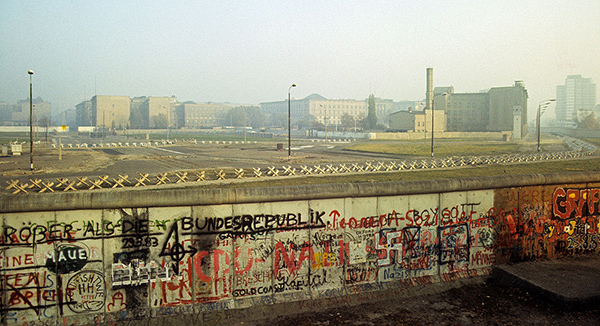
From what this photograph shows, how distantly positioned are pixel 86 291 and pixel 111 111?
195 meters

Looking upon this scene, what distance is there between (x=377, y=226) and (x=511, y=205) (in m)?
4.18

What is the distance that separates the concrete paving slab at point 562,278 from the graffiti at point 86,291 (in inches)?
373

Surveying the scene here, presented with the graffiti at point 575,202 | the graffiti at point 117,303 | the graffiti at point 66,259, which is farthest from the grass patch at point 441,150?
the graffiti at point 66,259

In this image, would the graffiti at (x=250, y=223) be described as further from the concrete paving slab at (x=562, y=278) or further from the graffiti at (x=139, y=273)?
the concrete paving slab at (x=562, y=278)

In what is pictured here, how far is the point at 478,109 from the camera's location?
489 feet

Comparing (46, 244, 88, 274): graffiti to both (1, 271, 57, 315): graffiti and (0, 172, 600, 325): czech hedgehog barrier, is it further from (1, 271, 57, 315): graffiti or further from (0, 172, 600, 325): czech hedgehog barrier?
(1, 271, 57, 315): graffiti

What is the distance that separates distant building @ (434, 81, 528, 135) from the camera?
143250 millimetres

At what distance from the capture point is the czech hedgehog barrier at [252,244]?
338 inches

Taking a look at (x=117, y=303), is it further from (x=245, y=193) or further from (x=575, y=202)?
(x=575, y=202)

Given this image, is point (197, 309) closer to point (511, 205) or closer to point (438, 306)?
point (438, 306)

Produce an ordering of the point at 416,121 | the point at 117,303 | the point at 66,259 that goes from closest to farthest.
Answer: the point at 66,259 → the point at 117,303 → the point at 416,121

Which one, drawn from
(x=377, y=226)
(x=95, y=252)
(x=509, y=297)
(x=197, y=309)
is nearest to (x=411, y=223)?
(x=377, y=226)

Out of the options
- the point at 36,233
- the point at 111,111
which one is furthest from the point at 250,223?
the point at 111,111

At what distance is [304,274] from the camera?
10062 millimetres
